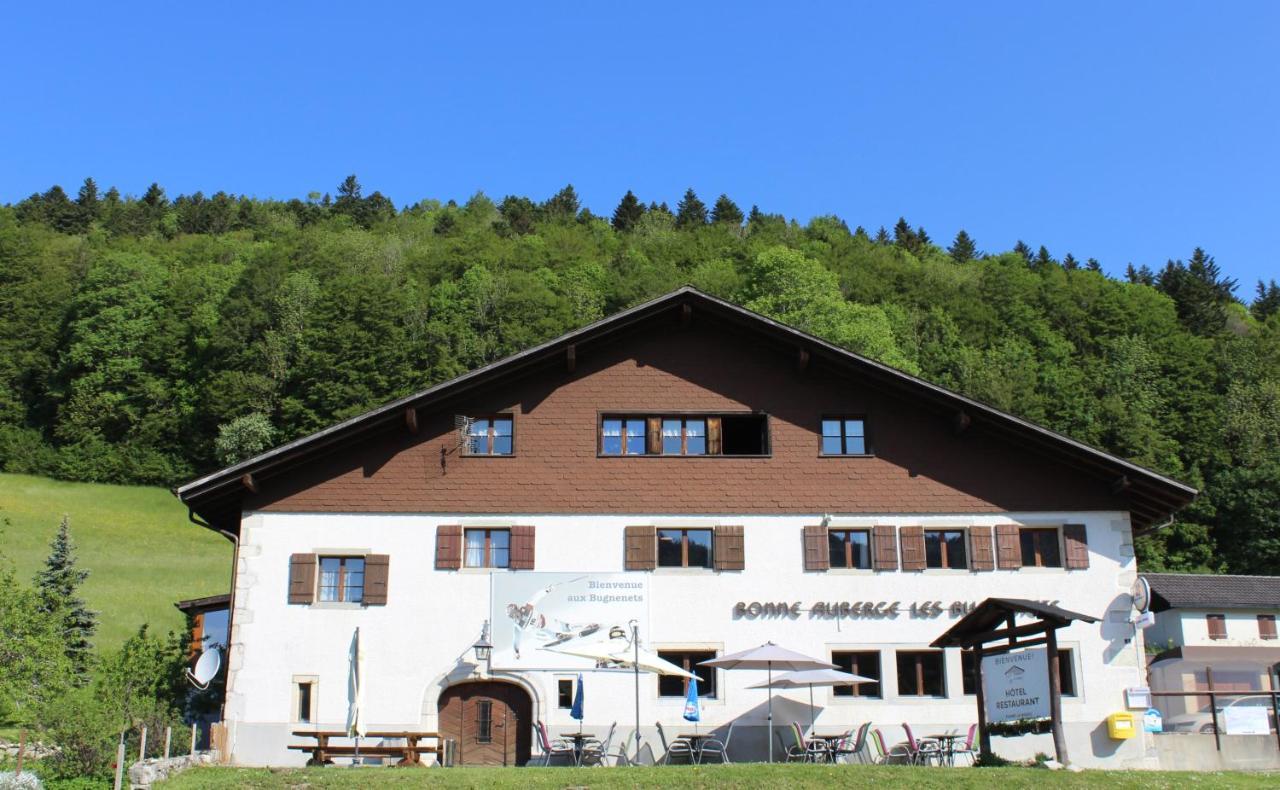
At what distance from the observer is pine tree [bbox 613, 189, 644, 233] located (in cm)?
11940

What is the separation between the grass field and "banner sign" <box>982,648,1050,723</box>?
886 millimetres

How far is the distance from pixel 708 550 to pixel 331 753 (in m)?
7.81

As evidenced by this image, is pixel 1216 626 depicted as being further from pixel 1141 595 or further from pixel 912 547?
pixel 912 547

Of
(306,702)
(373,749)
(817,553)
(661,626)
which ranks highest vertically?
(817,553)

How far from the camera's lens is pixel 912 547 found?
2300 centimetres

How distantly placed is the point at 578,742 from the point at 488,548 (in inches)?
163

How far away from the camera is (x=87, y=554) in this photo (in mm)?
52312

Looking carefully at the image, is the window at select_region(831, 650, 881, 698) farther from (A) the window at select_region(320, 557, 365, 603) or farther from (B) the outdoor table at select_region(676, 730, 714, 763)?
(A) the window at select_region(320, 557, 365, 603)

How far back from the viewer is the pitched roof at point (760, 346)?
2259cm

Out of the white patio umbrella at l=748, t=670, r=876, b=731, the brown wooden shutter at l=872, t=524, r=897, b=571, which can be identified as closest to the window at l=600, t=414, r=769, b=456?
the brown wooden shutter at l=872, t=524, r=897, b=571

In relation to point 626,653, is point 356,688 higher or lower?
lower

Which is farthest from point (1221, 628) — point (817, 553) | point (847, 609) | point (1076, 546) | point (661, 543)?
Result: point (661, 543)

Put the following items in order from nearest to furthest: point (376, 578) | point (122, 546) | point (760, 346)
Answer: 1. point (376, 578)
2. point (760, 346)
3. point (122, 546)

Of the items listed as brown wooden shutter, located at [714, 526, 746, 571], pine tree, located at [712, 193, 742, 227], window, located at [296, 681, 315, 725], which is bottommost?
window, located at [296, 681, 315, 725]
